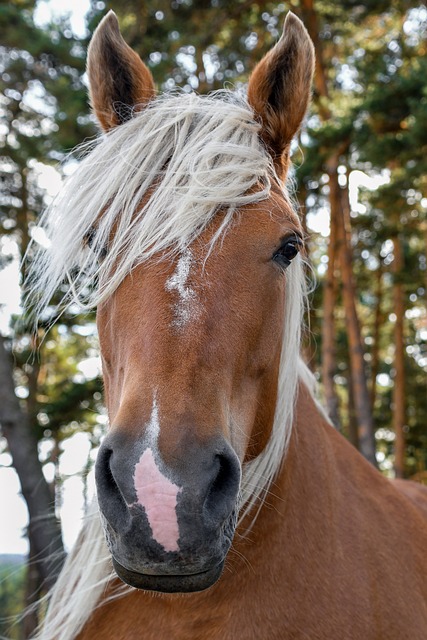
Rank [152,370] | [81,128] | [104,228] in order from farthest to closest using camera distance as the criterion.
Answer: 1. [81,128]
2. [104,228]
3. [152,370]

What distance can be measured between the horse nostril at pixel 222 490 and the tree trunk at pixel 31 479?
7.77 feet

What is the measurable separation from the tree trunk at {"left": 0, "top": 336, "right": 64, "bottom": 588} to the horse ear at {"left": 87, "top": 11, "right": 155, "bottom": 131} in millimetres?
2506

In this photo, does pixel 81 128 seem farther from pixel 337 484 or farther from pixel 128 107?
pixel 337 484

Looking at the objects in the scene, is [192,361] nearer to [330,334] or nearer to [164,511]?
[164,511]

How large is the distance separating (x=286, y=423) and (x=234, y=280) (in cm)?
89

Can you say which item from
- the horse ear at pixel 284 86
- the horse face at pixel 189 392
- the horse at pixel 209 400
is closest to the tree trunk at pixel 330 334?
the horse at pixel 209 400

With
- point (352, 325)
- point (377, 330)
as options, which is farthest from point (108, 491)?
point (377, 330)

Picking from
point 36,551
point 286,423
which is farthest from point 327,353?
point 286,423

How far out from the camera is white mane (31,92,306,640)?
2.21 meters

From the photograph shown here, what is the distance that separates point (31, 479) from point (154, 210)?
2857 millimetres

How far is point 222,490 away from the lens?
70.8 inches

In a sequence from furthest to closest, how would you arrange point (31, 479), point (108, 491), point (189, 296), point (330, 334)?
point (330, 334) → point (31, 479) → point (189, 296) → point (108, 491)

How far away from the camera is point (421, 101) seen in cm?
951

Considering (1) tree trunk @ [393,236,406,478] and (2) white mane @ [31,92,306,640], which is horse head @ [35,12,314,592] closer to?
(2) white mane @ [31,92,306,640]
